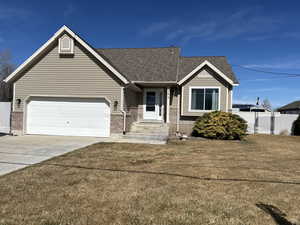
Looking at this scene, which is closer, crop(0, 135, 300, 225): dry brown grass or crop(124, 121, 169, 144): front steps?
crop(0, 135, 300, 225): dry brown grass

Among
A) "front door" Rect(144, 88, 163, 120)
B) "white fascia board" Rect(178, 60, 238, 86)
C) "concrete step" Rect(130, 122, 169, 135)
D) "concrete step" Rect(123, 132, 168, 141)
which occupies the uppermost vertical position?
"white fascia board" Rect(178, 60, 238, 86)

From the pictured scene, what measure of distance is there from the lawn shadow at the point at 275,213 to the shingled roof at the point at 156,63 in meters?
11.0

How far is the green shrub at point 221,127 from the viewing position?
13320 millimetres

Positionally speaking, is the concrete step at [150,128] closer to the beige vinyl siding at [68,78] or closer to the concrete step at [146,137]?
the concrete step at [146,137]

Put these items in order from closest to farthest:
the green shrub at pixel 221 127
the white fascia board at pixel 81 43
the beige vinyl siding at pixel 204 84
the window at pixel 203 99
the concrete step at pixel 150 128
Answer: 1. the white fascia board at pixel 81 43
2. the green shrub at pixel 221 127
3. the concrete step at pixel 150 128
4. the beige vinyl siding at pixel 204 84
5. the window at pixel 203 99

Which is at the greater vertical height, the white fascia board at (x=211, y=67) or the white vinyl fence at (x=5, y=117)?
the white fascia board at (x=211, y=67)

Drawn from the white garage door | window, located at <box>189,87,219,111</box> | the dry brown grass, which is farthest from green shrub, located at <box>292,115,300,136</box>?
the white garage door

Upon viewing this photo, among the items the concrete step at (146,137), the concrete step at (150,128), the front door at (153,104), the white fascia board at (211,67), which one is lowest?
the concrete step at (146,137)

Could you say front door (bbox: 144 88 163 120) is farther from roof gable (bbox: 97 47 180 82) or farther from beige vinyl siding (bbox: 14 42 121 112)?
beige vinyl siding (bbox: 14 42 121 112)

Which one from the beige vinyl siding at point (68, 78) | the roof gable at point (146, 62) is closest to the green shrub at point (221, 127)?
the roof gable at point (146, 62)

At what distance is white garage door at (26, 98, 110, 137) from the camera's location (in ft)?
42.9

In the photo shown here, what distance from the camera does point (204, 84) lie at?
1473 centimetres

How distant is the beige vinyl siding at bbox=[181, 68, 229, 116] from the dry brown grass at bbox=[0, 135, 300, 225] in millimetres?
7337

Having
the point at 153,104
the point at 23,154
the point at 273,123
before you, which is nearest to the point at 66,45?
the point at 153,104
